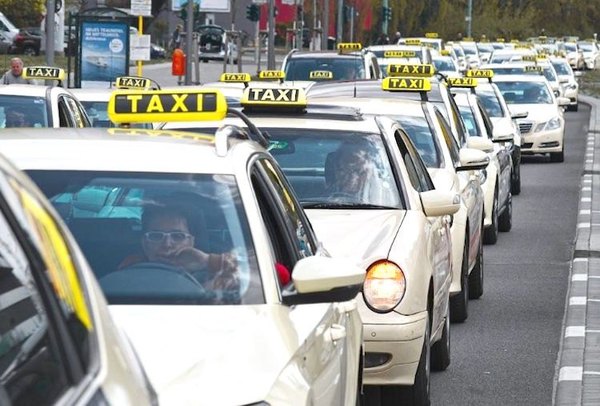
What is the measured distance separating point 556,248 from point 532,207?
4.97 metres

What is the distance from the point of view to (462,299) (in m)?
12.0

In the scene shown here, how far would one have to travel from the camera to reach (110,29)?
113 feet

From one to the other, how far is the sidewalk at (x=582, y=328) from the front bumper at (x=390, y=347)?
987 mm

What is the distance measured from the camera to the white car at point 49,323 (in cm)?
276

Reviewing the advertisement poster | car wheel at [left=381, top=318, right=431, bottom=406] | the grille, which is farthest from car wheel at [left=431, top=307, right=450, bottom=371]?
A: the advertisement poster

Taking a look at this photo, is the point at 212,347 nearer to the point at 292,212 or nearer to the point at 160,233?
the point at 160,233

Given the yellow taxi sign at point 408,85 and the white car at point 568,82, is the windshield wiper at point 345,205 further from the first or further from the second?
the white car at point 568,82

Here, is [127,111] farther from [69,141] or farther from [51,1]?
[51,1]

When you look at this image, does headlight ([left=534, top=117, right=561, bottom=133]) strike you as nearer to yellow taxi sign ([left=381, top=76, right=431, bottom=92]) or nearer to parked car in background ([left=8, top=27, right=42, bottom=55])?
yellow taxi sign ([left=381, top=76, right=431, bottom=92])

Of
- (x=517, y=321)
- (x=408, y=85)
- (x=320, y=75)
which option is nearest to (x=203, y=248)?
(x=517, y=321)

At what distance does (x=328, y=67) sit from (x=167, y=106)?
21562 millimetres

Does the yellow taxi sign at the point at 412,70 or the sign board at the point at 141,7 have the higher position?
the yellow taxi sign at the point at 412,70

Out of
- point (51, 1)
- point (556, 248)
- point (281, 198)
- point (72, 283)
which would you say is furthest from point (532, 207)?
point (72, 283)

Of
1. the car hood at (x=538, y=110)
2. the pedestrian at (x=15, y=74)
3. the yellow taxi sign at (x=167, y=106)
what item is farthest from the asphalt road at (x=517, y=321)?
the car hood at (x=538, y=110)
